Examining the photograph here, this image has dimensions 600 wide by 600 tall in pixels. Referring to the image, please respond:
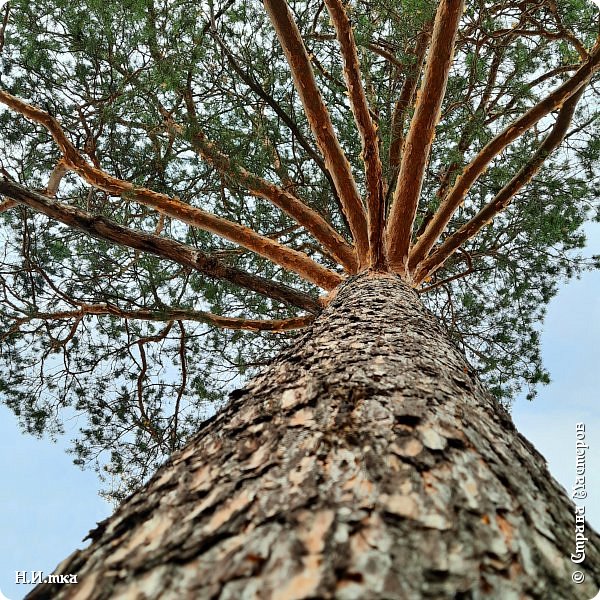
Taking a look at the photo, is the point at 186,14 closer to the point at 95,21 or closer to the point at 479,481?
the point at 95,21

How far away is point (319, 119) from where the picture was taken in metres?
3.23

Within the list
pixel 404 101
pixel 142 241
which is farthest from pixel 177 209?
pixel 404 101

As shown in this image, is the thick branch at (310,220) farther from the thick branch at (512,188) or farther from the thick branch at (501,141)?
the thick branch at (512,188)

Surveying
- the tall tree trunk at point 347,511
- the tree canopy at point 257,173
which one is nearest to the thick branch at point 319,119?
the tree canopy at point 257,173

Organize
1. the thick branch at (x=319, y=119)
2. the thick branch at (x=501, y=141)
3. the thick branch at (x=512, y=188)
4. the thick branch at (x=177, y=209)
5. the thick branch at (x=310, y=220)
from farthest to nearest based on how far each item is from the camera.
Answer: the thick branch at (x=310, y=220) < the thick branch at (x=512, y=188) < the thick branch at (x=177, y=209) < the thick branch at (x=501, y=141) < the thick branch at (x=319, y=119)

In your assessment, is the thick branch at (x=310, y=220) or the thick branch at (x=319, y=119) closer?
the thick branch at (x=319, y=119)

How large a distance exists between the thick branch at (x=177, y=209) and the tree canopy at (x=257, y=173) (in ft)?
0.05

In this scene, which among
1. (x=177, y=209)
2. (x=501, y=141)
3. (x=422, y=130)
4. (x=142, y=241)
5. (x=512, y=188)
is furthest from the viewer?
(x=512, y=188)

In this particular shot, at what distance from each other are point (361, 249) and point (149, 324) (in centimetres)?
261

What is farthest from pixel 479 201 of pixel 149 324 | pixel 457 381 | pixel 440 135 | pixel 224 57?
pixel 457 381

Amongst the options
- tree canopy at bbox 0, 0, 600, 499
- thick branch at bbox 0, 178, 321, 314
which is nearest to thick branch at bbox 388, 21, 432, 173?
tree canopy at bbox 0, 0, 600, 499

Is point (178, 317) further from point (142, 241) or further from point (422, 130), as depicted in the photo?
point (422, 130)

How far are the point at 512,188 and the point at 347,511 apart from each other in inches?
150

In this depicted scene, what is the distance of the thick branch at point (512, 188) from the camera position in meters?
3.72
